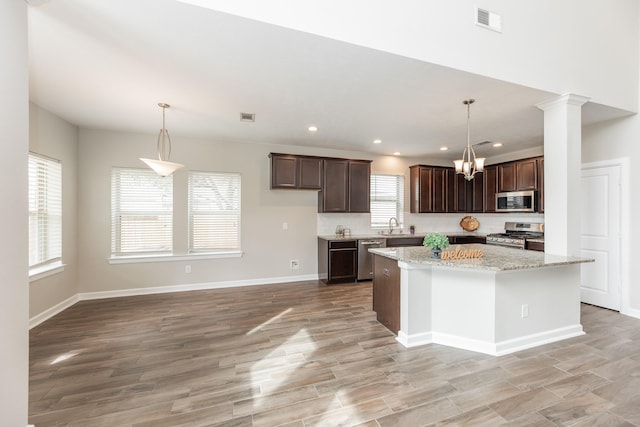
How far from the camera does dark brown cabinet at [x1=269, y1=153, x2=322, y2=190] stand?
5.02 m

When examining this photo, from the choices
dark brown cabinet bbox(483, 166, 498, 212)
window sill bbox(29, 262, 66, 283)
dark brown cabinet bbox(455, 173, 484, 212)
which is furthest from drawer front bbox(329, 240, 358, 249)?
window sill bbox(29, 262, 66, 283)

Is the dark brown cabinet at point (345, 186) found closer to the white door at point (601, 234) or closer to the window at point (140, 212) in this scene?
the window at point (140, 212)

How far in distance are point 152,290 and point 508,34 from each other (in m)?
5.83

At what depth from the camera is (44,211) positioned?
355 cm

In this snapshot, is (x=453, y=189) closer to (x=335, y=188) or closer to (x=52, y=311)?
(x=335, y=188)

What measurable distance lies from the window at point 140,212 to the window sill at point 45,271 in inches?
27.6

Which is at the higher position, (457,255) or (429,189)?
(429,189)

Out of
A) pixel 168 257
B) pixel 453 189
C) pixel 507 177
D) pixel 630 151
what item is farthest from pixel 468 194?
pixel 168 257

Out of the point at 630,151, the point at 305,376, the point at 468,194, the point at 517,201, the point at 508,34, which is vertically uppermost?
the point at 508,34

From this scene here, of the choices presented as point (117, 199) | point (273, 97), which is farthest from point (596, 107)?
point (117, 199)

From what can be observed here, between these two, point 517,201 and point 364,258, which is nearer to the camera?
point 517,201

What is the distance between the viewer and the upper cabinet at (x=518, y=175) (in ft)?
16.2

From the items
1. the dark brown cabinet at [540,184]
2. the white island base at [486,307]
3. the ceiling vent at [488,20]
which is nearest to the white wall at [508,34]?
the ceiling vent at [488,20]

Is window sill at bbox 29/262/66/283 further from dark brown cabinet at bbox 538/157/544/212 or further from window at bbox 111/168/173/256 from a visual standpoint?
dark brown cabinet at bbox 538/157/544/212
